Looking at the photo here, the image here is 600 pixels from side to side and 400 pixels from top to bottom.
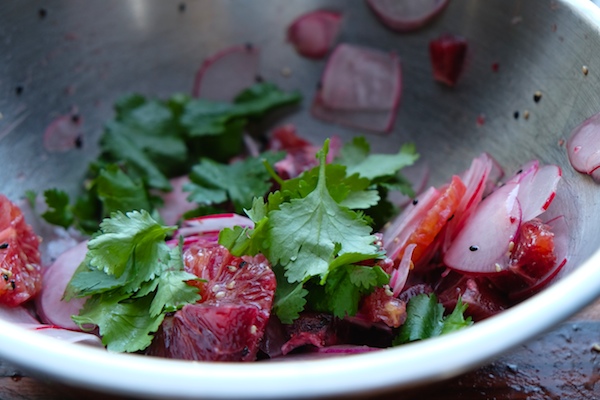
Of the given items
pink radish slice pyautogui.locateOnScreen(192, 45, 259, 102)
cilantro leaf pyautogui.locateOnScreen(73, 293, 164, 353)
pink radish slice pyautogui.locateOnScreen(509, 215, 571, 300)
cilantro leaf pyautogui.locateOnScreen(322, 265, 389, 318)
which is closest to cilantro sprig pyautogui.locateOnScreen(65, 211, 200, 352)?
cilantro leaf pyautogui.locateOnScreen(73, 293, 164, 353)

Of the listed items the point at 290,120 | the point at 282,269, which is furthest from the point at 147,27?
the point at 282,269

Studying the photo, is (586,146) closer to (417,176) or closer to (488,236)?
(488,236)

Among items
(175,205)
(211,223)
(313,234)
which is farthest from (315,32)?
(313,234)

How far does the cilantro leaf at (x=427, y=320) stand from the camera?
1.03 meters

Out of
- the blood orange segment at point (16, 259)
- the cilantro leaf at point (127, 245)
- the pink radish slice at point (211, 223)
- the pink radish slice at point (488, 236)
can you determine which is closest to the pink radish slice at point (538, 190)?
the pink radish slice at point (488, 236)

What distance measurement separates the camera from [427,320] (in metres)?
1.07

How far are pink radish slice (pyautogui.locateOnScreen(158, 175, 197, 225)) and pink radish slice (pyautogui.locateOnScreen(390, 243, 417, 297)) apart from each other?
0.59m

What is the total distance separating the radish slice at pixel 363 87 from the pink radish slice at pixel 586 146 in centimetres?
60

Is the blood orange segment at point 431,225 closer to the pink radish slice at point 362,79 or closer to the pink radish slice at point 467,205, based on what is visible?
the pink radish slice at point 467,205

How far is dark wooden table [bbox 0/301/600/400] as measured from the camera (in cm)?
109

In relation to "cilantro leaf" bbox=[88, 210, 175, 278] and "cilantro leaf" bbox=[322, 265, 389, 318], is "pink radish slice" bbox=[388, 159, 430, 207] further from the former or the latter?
"cilantro leaf" bbox=[88, 210, 175, 278]

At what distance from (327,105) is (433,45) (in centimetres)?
35

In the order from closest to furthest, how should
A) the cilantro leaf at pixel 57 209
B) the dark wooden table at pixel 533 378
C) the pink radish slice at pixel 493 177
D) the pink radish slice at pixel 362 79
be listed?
the dark wooden table at pixel 533 378
the pink radish slice at pixel 493 177
the cilantro leaf at pixel 57 209
the pink radish slice at pixel 362 79

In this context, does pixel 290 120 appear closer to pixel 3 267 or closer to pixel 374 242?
pixel 374 242
